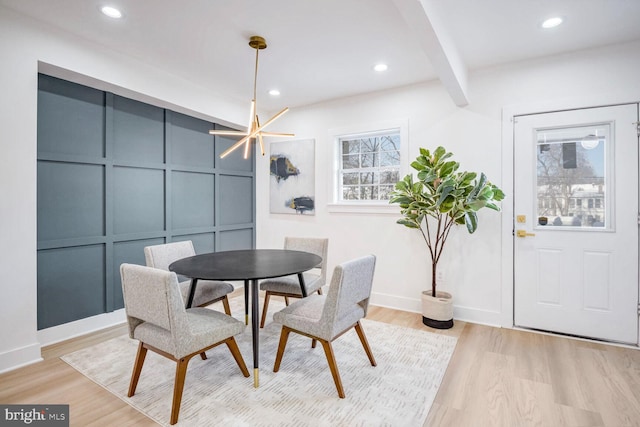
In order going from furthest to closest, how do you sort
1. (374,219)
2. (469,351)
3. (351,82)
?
1. (374,219)
2. (351,82)
3. (469,351)

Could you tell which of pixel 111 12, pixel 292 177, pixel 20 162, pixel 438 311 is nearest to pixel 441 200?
pixel 438 311

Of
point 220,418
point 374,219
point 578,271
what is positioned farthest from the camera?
point 374,219

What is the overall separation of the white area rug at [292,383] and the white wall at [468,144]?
78 centimetres

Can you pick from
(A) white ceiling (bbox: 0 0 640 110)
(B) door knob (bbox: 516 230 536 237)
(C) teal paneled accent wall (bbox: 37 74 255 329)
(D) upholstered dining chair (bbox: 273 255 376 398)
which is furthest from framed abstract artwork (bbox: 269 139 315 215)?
(B) door knob (bbox: 516 230 536 237)

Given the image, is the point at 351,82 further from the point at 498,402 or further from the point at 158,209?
the point at 498,402

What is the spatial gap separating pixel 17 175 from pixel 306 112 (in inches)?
124

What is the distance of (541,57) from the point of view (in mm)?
2963

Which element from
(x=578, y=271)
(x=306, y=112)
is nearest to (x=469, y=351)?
(x=578, y=271)

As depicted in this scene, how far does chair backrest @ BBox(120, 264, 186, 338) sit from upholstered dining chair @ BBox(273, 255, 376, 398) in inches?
28.6

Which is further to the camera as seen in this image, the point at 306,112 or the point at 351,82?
the point at 306,112

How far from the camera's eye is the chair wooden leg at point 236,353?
2082mm

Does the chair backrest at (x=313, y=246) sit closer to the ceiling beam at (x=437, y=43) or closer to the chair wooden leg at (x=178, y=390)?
the chair wooden leg at (x=178, y=390)

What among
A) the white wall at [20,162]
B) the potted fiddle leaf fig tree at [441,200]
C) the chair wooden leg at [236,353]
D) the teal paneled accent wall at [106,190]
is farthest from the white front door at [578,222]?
the white wall at [20,162]

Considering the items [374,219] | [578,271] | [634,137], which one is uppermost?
[634,137]
